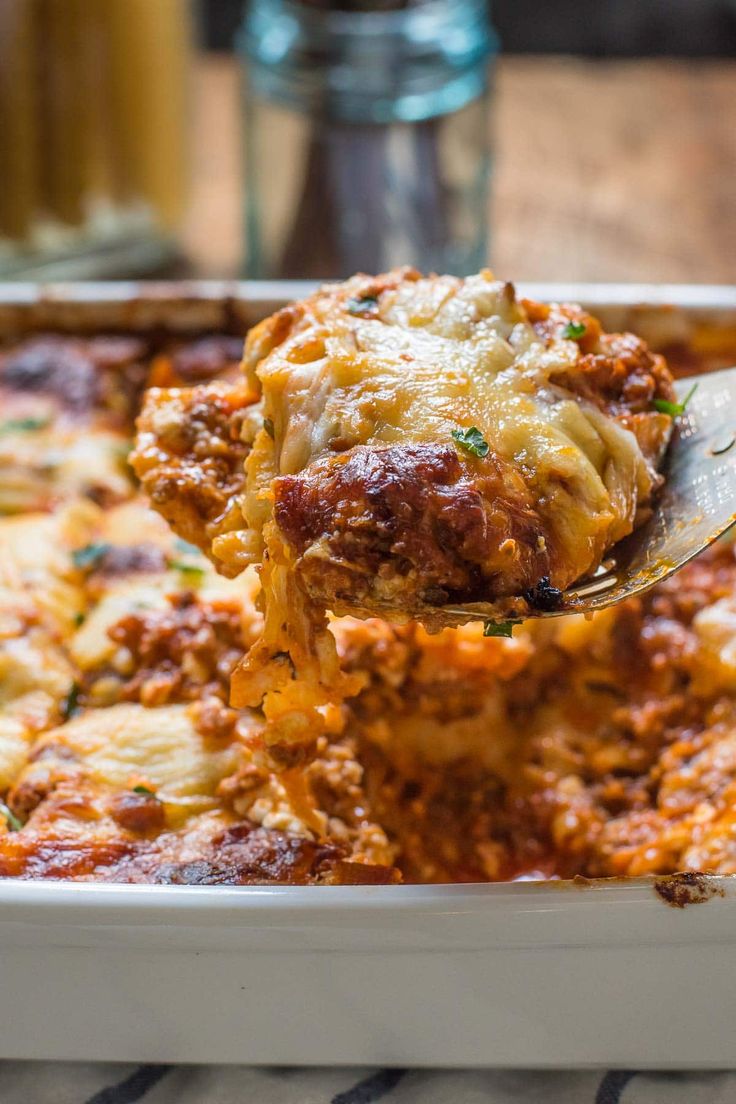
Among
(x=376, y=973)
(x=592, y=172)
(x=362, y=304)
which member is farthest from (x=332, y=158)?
(x=376, y=973)

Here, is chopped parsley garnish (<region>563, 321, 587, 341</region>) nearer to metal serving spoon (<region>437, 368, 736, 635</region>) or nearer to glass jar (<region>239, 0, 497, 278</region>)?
metal serving spoon (<region>437, 368, 736, 635</region>)

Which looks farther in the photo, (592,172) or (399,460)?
(592,172)

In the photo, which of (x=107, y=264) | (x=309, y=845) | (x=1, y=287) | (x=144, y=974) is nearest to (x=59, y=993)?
(x=144, y=974)

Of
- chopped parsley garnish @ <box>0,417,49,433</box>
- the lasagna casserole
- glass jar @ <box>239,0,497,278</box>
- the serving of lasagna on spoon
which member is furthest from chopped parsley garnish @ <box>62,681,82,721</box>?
glass jar @ <box>239,0,497,278</box>

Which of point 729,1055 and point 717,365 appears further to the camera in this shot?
point 717,365

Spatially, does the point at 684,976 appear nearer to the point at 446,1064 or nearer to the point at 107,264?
the point at 446,1064

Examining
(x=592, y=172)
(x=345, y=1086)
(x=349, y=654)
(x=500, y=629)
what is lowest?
(x=345, y=1086)

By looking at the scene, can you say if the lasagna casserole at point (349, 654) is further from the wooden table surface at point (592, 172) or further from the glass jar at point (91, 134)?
the wooden table surface at point (592, 172)

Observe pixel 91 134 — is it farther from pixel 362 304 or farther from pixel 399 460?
pixel 399 460
